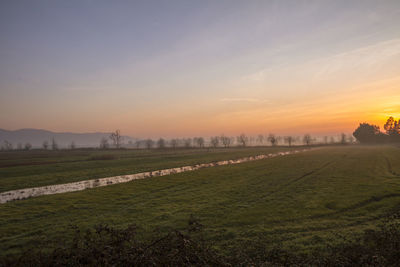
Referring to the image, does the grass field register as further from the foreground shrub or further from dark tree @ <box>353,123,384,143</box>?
dark tree @ <box>353,123,384,143</box>

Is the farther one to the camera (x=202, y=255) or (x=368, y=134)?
(x=368, y=134)

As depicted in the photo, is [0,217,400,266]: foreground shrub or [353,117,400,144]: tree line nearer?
[0,217,400,266]: foreground shrub

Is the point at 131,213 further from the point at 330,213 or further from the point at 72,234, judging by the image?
the point at 330,213

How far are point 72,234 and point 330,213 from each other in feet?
61.0

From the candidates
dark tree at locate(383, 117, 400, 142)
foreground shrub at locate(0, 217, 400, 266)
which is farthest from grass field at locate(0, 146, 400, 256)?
dark tree at locate(383, 117, 400, 142)

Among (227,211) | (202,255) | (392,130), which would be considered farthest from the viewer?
(392,130)

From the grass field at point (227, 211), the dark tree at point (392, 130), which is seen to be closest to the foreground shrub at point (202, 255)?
the grass field at point (227, 211)

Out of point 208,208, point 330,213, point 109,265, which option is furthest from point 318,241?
point 109,265

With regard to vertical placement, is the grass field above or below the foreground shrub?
below

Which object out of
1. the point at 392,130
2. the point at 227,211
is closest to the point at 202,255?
the point at 227,211

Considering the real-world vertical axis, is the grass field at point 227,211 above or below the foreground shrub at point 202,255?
below

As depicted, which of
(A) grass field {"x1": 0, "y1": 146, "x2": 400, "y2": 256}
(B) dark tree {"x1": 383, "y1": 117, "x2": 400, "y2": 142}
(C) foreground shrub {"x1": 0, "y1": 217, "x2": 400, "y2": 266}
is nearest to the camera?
(C) foreground shrub {"x1": 0, "y1": 217, "x2": 400, "y2": 266}

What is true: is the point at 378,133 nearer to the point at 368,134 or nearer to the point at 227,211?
the point at 368,134

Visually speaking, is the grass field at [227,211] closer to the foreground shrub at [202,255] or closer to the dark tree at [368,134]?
the foreground shrub at [202,255]
